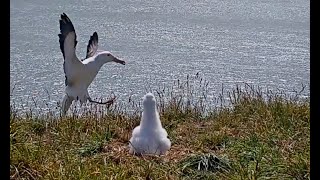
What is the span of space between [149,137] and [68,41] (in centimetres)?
114

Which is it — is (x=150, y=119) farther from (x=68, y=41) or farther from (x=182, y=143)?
(x=68, y=41)

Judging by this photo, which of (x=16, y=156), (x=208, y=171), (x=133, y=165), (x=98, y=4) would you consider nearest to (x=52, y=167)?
(x=16, y=156)

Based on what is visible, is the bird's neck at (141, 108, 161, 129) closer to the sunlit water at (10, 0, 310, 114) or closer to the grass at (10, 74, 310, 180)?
the grass at (10, 74, 310, 180)

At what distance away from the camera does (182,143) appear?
140 inches

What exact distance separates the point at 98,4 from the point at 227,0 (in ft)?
10.6

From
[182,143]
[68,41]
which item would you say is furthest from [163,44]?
[182,143]

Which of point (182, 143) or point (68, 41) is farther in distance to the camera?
point (68, 41)

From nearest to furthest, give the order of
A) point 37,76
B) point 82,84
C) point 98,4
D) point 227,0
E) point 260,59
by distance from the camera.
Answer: point 82,84
point 37,76
point 260,59
point 98,4
point 227,0

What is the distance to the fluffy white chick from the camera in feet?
10.6

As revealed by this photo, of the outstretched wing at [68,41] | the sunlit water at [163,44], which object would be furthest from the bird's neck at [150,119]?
the sunlit water at [163,44]

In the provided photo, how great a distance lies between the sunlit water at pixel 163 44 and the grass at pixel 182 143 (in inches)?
45.7

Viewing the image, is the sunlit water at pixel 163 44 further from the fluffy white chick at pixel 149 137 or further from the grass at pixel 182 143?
the fluffy white chick at pixel 149 137

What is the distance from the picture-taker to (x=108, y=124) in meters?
3.80

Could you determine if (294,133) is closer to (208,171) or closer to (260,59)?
(208,171)
